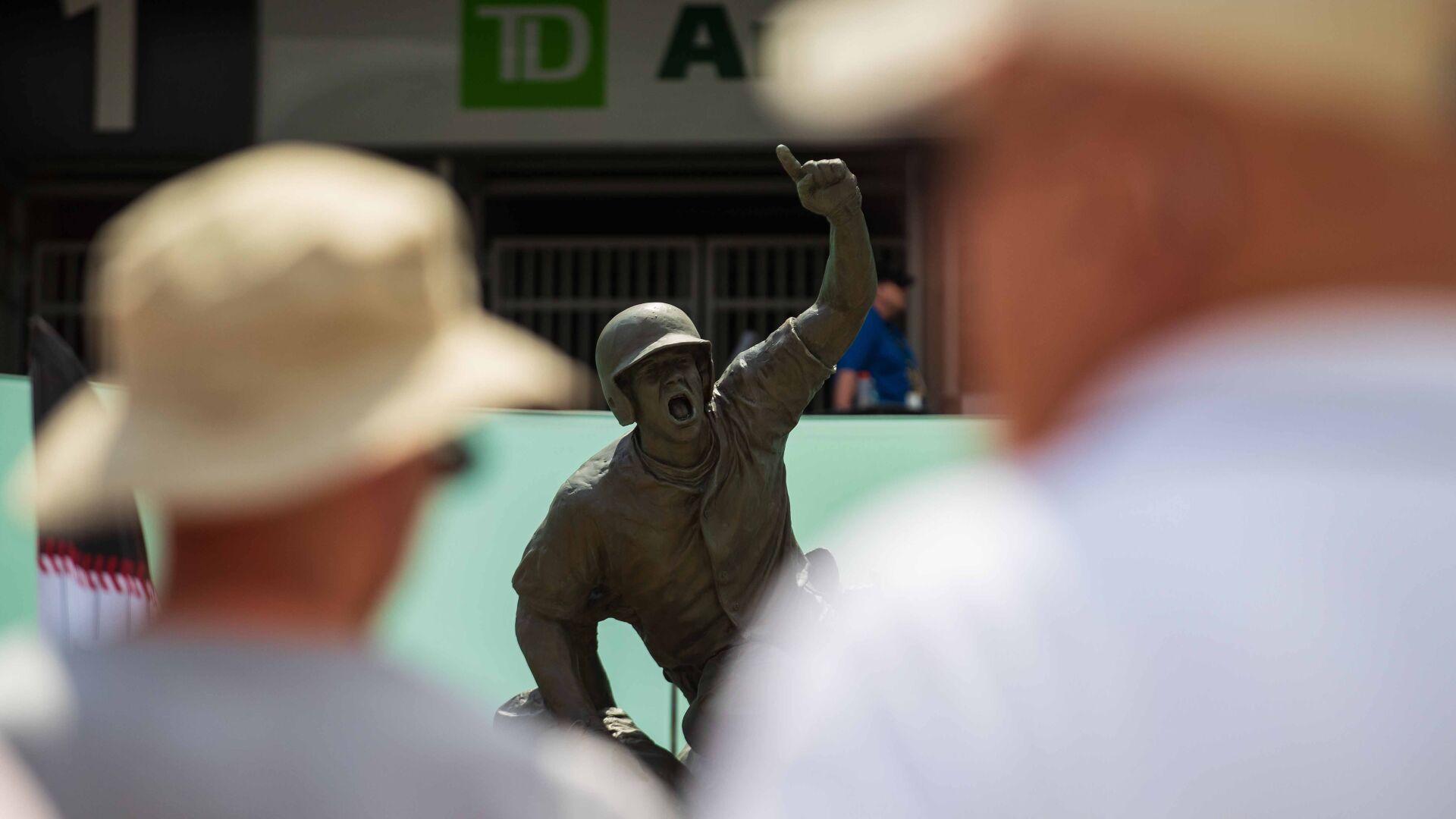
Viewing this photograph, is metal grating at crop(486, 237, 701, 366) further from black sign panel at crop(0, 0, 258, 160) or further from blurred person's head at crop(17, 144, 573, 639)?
blurred person's head at crop(17, 144, 573, 639)

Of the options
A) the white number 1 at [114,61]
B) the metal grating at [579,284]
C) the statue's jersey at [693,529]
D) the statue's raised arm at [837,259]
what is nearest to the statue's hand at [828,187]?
the statue's raised arm at [837,259]

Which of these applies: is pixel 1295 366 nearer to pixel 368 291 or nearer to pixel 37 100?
pixel 368 291

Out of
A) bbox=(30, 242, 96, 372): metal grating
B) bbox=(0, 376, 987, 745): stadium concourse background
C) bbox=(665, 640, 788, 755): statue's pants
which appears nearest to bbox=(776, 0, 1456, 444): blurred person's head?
bbox=(665, 640, 788, 755): statue's pants

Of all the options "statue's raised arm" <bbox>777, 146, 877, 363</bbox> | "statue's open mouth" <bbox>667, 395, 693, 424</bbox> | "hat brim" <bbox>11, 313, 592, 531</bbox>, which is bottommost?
"statue's open mouth" <bbox>667, 395, 693, 424</bbox>

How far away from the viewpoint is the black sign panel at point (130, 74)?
830cm

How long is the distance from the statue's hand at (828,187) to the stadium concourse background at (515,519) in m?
1.81

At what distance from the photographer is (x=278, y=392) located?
1185 millimetres

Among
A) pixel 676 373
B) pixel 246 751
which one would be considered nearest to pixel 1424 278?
pixel 246 751

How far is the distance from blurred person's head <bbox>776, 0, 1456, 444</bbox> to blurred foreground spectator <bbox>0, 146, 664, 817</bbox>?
60 cm

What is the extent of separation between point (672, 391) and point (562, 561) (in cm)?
41

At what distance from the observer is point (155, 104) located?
330 inches

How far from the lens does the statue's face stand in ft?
9.25

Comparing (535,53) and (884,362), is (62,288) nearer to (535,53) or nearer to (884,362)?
(535,53)

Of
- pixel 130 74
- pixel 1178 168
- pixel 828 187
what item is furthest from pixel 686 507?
pixel 130 74
